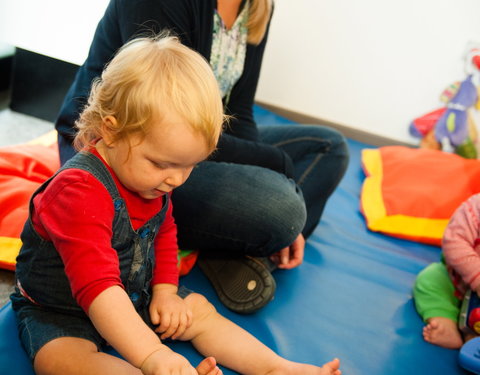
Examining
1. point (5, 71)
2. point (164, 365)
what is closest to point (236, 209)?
point (164, 365)

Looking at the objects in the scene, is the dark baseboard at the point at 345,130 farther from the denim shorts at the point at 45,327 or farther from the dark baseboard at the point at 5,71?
the denim shorts at the point at 45,327

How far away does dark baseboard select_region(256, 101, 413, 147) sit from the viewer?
Answer: 219cm

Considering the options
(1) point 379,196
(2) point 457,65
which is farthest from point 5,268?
(2) point 457,65

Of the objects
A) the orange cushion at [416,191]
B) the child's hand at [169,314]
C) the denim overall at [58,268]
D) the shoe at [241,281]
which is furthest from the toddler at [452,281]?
the denim overall at [58,268]

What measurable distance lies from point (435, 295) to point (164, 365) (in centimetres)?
79

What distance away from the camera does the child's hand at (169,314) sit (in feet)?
2.60

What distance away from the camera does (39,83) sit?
1.71 meters

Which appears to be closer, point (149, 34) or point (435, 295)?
point (149, 34)

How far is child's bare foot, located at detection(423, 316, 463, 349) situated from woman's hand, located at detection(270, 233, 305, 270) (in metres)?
0.32

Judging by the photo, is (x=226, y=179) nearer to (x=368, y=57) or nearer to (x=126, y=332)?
(x=126, y=332)

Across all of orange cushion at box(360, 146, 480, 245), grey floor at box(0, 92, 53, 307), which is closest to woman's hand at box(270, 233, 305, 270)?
orange cushion at box(360, 146, 480, 245)

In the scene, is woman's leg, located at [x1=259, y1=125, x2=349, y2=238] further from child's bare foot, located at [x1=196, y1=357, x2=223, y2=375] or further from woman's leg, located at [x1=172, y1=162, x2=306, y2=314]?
child's bare foot, located at [x1=196, y1=357, x2=223, y2=375]

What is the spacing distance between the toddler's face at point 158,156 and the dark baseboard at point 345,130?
63.7 inches

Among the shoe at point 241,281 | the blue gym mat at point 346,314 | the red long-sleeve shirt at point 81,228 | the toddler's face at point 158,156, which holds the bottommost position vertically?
the blue gym mat at point 346,314
